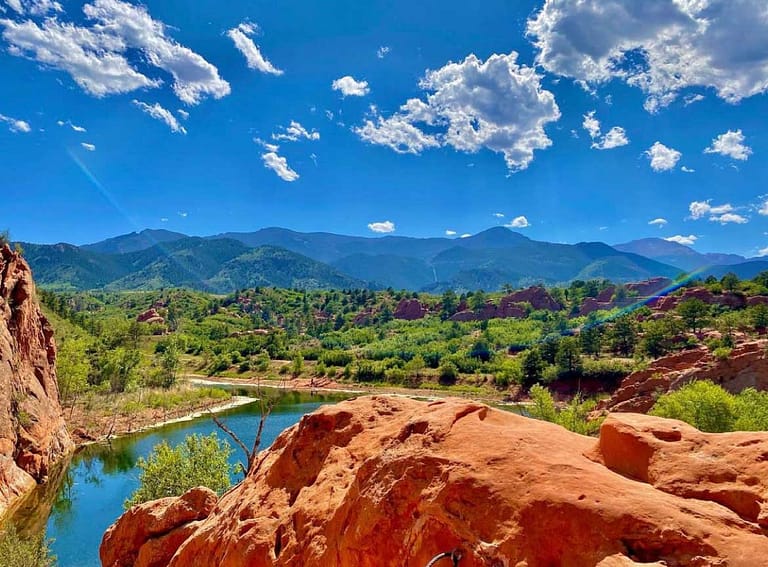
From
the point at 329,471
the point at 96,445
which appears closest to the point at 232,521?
the point at 329,471

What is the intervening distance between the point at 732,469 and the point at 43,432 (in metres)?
63.7

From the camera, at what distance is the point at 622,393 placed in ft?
191

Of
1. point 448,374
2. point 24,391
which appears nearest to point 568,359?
point 448,374

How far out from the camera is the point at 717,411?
118 ft

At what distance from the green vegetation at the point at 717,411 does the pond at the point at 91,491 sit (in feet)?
150

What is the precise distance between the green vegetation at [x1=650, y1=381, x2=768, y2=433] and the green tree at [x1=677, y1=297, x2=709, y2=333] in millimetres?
88068

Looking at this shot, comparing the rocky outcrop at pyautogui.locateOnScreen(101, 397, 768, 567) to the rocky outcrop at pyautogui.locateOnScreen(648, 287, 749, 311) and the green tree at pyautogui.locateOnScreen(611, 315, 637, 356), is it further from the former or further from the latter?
the rocky outcrop at pyautogui.locateOnScreen(648, 287, 749, 311)

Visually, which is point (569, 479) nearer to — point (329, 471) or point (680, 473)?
point (680, 473)

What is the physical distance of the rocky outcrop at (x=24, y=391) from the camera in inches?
1834

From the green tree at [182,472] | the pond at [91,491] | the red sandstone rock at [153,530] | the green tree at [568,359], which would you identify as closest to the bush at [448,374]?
the green tree at [568,359]

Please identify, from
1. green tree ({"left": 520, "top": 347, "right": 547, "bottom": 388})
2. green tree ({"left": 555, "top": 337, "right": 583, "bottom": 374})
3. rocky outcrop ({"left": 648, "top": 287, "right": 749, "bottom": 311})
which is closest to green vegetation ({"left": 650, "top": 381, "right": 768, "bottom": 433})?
green tree ({"left": 555, "top": 337, "right": 583, "bottom": 374})

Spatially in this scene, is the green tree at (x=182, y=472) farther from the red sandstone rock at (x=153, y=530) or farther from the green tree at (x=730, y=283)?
the green tree at (x=730, y=283)

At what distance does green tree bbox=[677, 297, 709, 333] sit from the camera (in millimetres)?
116688

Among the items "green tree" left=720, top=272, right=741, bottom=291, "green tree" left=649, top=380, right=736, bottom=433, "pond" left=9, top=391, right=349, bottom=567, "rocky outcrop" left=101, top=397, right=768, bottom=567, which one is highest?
"green tree" left=720, top=272, right=741, bottom=291
